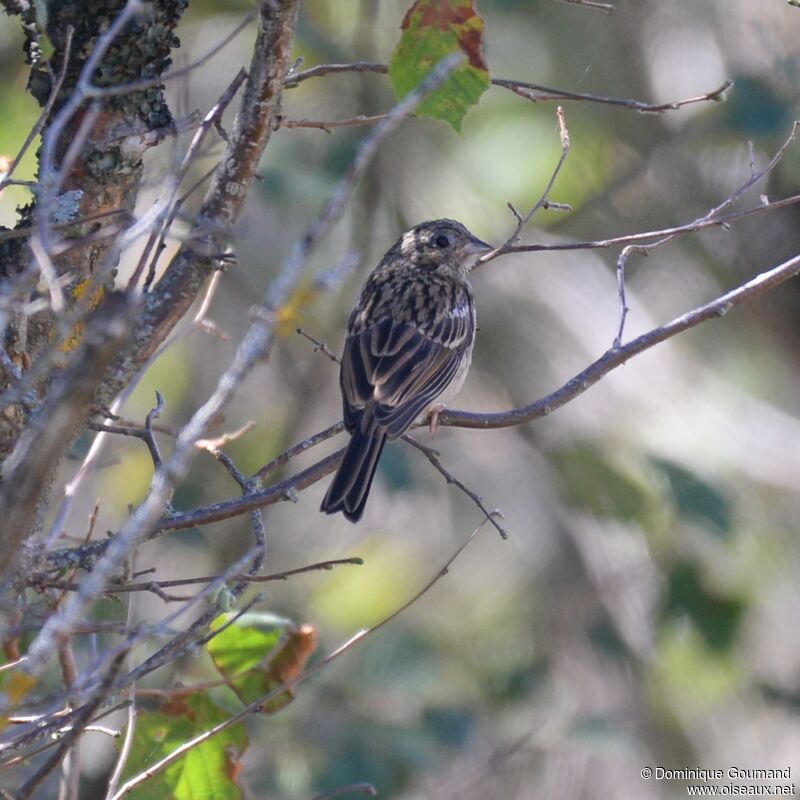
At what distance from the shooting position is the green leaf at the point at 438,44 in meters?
2.50

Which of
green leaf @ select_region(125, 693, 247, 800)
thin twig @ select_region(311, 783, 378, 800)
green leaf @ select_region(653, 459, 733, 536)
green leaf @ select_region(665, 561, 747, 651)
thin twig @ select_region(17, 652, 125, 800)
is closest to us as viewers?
thin twig @ select_region(17, 652, 125, 800)

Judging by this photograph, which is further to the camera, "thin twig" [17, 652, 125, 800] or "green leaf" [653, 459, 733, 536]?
"green leaf" [653, 459, 733, 536]

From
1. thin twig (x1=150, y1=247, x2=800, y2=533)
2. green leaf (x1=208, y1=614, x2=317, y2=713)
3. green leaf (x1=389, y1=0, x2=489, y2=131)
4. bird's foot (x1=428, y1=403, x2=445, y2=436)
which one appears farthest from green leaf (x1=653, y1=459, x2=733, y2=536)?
green leaf (x1=389, y1=0, x2=489, y2=131)

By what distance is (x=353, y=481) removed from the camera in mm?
3475

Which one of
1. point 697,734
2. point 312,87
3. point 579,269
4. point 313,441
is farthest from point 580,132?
point 313,441

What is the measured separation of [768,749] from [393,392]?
5412 millimetres

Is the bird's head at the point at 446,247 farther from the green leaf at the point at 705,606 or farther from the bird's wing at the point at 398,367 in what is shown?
the green leaf at the point at 705,606

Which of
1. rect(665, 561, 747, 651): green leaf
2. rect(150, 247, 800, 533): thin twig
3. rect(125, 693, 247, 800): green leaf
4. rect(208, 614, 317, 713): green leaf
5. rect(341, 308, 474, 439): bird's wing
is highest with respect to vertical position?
rect(341, 308, 474, 439): bird's wing

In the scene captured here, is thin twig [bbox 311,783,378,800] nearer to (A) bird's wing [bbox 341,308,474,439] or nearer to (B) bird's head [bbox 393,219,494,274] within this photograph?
(A) bird's wing [bbox 341,308,474,439]

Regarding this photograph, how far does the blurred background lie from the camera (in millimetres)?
6148

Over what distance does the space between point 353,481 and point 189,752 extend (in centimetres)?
103

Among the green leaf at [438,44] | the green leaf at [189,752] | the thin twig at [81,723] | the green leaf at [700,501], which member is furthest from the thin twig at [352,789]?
the green leaf at [700,501]

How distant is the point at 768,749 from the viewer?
8117 mm

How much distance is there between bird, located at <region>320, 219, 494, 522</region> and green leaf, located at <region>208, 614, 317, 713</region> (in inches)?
24.7
